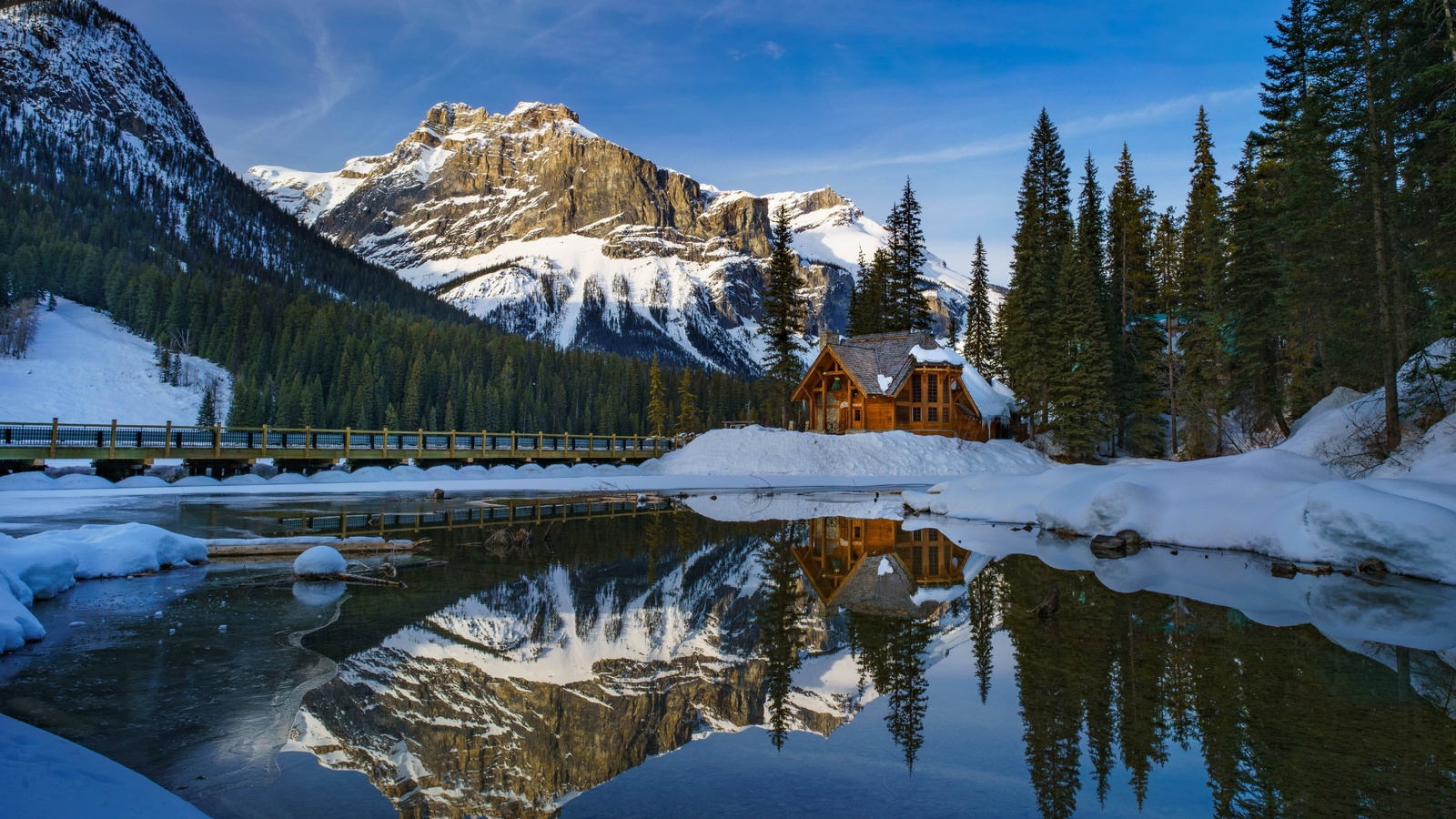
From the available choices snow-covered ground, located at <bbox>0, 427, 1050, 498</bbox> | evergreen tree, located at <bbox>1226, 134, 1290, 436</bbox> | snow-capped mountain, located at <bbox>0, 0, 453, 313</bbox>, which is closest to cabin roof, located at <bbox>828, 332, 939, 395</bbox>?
snow-covered ground, located at <bbox>0, 427, 1050, 498</bbox>

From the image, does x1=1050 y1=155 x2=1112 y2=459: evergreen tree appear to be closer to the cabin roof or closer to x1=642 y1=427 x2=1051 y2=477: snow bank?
x1=642 y1=427 x2=1051 y2=477: snow bank

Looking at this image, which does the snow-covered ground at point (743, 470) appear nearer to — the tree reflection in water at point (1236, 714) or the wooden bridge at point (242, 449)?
the wooden bridge at point (242, 449)

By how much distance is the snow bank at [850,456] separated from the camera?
132 ft

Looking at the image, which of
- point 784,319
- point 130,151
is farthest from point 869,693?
point 130,151

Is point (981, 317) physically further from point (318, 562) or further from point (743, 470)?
point (318, 562)

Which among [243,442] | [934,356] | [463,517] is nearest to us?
[463,517]

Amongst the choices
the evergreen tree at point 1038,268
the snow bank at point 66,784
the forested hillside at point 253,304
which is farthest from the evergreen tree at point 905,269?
the snow bank at point 66,784

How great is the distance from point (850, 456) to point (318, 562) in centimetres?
3123

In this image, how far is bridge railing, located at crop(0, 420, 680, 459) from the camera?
30.1m

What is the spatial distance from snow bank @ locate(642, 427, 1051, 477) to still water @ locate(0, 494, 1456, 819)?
86.9 feet

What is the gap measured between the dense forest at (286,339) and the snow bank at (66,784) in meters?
62.9

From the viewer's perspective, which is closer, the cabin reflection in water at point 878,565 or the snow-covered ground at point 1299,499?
the cabin reflection in water at point 878,565

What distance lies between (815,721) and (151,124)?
23058cm

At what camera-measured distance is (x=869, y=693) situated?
7.34 m
